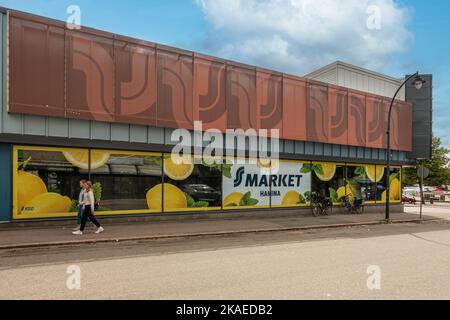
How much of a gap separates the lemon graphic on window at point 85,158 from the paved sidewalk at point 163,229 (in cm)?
222

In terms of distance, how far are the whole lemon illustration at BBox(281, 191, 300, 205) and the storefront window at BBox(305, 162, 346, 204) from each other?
1.16 m

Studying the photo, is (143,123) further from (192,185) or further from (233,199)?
(233,199)

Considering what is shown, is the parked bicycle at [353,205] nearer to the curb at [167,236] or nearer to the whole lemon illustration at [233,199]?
the curb at [167,236]

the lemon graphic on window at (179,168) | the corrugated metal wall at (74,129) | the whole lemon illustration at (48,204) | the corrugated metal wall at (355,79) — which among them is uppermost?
the corrugated metal wall at (355,79)

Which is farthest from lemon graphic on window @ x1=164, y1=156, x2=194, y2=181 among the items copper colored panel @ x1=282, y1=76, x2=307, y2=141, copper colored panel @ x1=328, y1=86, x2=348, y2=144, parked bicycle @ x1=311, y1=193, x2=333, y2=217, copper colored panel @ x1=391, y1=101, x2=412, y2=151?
copper colored panel @ x1=391, y1=101, x2=412, y2=151

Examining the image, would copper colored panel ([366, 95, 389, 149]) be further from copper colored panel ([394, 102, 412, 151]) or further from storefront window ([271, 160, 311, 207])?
storefront window ([271, 160, 311, 207])

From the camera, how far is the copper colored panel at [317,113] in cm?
1897

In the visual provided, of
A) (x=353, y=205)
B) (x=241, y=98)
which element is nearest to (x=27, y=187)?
(x=241, y=98)

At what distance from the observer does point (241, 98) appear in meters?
16.7

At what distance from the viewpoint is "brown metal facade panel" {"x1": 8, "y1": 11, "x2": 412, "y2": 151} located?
39.4 ft

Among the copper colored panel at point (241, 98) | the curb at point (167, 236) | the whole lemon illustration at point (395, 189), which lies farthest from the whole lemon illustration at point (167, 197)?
the whole lemon illustration at point (395, 189)

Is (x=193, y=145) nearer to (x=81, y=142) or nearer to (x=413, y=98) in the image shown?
(x=81, y=142)
